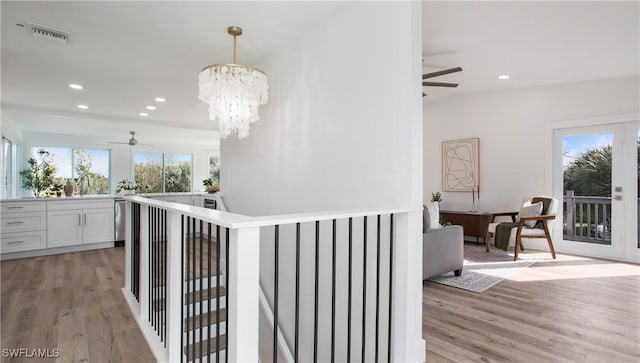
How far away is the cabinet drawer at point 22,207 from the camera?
447 cm

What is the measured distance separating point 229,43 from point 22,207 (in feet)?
13.5

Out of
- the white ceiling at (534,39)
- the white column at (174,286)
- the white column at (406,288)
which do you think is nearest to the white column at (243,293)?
the white column at (174,286)

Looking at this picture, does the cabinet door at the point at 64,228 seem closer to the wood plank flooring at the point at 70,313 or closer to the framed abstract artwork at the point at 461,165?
the wood plank flooring at the point at 70,313

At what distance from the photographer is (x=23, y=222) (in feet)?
15.0

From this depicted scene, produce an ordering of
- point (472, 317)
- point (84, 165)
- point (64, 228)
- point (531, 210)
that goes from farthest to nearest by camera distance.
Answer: point (84, 165) → point (64, 228) → point (531, 210) → point (472, 317)

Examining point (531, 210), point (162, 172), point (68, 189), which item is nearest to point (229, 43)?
point (68, 189)

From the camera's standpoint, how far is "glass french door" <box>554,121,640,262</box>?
14.1 feet

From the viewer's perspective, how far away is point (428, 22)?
291 centimetres

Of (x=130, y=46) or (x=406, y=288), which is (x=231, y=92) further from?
(x=406, y=288)

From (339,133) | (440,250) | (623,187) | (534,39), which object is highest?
(534,39)

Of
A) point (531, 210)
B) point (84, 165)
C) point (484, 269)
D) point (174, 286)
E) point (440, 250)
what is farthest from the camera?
point (84, 165)

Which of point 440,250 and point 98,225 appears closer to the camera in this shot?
point 440,250

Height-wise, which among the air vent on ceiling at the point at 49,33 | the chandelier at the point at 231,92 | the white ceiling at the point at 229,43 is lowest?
the chandelier at the point at 231,92

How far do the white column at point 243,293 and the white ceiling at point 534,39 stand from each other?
2.48 meters
